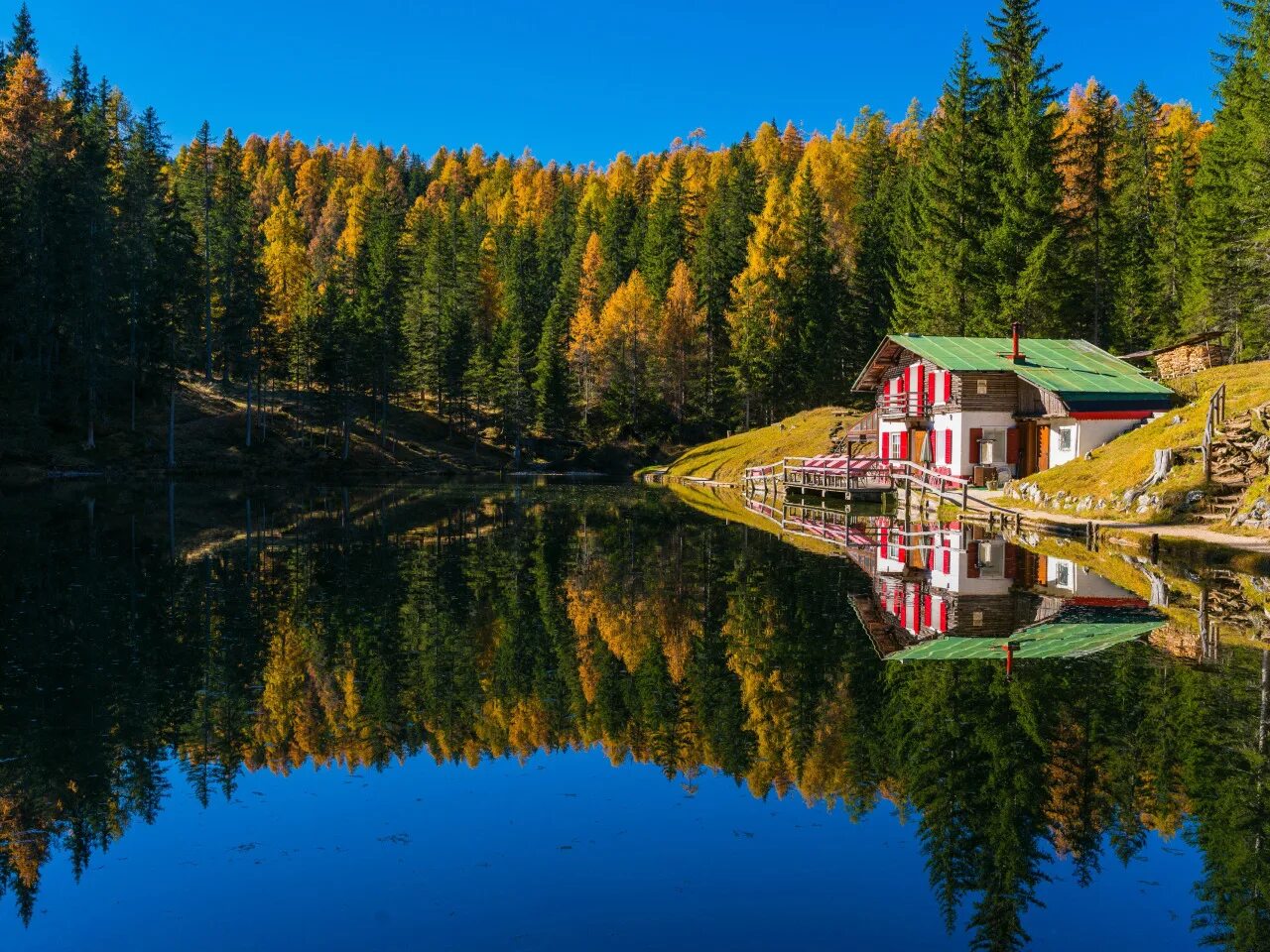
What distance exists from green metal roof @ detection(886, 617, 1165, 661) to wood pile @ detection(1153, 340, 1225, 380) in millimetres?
37074

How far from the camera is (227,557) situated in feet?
97.3

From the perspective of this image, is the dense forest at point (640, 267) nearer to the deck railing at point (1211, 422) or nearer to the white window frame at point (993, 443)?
the white window frame at point (993, 443)

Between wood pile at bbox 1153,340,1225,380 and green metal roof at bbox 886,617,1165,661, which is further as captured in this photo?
wood pile at bbox 1153,340,1225,380

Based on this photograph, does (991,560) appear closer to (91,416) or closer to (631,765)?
(631,765)

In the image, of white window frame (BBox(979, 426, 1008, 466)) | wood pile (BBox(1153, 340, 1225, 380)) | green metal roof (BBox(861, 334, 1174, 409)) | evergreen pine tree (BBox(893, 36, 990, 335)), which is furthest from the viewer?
evergreen pine tree (BBox(893, 36, 990, 335))

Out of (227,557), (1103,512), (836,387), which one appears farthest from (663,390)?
(227,557)

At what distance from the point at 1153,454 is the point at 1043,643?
22947mm

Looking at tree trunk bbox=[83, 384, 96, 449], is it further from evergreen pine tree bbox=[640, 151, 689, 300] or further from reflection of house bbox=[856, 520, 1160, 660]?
reflection of house bbox=[856, 520, 1160, 660]

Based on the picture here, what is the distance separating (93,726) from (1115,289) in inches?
2920

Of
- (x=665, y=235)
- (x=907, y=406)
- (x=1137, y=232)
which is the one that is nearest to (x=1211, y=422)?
(x=907, y=406)

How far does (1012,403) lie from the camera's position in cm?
4859

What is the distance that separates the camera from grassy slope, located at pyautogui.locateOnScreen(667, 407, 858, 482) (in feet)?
221

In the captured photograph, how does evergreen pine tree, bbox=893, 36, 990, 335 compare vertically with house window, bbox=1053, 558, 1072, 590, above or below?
above

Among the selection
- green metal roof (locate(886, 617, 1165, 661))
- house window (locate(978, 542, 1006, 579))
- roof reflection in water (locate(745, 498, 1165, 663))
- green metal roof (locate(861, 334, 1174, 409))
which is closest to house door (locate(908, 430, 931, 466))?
green metal roof (locate(861, 334, 1174, 409))
